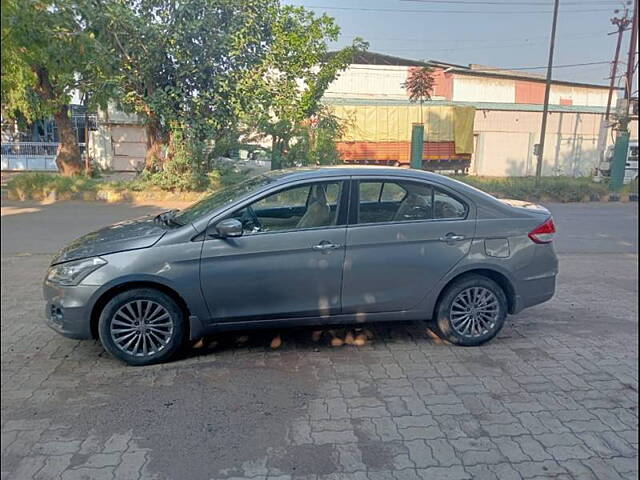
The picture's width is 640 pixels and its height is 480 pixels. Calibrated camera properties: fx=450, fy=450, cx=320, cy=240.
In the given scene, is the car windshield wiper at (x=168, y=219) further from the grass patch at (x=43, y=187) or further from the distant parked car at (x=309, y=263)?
the grass patch at (x=43, y=187)

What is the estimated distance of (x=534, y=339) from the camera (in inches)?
161

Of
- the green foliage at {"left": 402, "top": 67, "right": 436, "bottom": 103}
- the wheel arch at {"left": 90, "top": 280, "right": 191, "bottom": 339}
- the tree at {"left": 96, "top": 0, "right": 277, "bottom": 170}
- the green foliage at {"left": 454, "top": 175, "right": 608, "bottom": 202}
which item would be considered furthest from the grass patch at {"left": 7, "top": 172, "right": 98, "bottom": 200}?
the green foliage at {"left": 402, "top": 67, "right": 436, "bottom": 103}

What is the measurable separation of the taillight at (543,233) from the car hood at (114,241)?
309cm

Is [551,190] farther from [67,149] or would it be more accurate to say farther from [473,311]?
[67,149]

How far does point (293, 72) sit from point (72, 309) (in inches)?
349

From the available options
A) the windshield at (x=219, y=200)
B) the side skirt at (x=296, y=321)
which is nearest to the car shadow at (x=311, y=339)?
the side skirt at (x=296, y=321)

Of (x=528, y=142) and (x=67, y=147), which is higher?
(x=528, y=142)

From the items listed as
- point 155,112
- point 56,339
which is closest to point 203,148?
point 155,112

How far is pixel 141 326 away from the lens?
340 centimetres

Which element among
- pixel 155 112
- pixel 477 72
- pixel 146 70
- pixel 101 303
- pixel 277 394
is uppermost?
pixel 477 72

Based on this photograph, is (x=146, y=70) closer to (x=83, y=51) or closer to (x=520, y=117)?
(x=83, y=51)

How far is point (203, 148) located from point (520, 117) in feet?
53.6

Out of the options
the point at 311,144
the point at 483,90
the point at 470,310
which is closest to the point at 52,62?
the point at 470,310

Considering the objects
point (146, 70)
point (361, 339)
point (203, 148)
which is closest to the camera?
point (361, 339)
